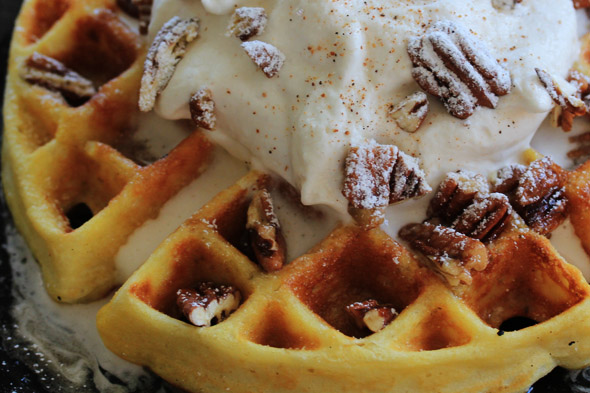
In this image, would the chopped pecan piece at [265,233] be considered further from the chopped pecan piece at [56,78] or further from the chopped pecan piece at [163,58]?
the chopped pecan piece at [56,78]

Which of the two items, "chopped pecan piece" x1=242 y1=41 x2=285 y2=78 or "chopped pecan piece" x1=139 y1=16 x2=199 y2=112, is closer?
"chopped pecan piece" x1=242 y1=41 x2=285 y2=78

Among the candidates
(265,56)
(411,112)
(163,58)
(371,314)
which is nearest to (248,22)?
Answer: (265,56)

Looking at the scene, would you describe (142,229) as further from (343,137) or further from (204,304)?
(343,137)

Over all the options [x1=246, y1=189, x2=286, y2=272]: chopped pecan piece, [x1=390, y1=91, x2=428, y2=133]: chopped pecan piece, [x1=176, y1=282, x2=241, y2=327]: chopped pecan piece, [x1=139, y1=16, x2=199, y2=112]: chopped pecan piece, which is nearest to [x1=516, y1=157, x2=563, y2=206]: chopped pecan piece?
[x1=390, y1=91, x2=428, y2=133]: chopped pecan piece

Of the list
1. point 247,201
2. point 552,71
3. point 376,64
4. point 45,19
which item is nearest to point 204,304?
point 247,201

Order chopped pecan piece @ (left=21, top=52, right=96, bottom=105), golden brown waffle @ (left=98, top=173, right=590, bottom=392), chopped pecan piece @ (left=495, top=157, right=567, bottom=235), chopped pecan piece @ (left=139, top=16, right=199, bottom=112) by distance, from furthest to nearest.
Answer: chopped pecan piece @ (left=21, top=52, right=96, bottom=105) < chopped pecan piece @ (left=139, top=16, right=199, bottom=112) < chopped pecan piece @ (left=495, top=157, right=567, bottom=235) < golden brown waffle @ (left=98, top=173, right=590, bottom=392)

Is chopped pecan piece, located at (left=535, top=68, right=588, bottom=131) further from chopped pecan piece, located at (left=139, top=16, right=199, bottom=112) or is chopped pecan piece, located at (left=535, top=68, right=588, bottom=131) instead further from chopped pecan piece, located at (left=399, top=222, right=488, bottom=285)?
chopped pecan piece, located at (left=139, top=16, right=199, bottom=112)
